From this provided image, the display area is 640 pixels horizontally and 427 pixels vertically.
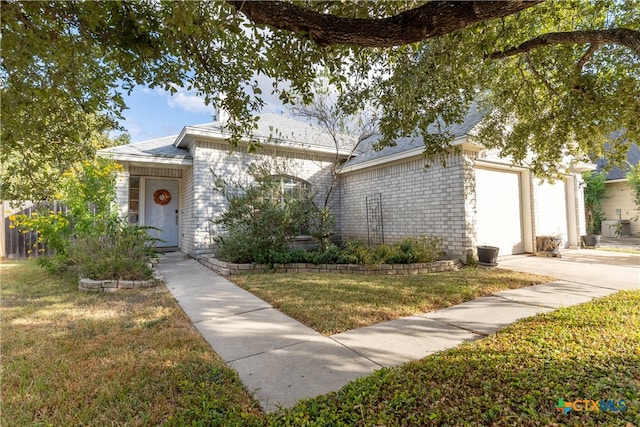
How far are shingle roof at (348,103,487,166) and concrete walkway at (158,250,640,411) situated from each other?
138 inches

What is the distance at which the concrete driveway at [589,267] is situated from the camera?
18.7 feet

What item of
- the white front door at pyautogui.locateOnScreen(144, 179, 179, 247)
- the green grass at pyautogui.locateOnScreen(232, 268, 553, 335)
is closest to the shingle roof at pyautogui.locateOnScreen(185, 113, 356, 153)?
the white front door at pyautogui.locateOnScreen(144, 179, 179, 247)

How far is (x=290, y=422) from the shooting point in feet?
6.03

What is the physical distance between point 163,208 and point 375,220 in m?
7.91

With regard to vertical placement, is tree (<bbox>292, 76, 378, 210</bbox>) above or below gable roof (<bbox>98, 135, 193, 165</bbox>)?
above

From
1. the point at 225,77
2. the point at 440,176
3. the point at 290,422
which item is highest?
the point at 225,77

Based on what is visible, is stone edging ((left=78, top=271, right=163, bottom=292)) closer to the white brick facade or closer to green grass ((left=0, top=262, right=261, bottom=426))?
green grass ((left=0, top=262, right=261, bottom=426))

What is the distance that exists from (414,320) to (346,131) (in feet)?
19.5

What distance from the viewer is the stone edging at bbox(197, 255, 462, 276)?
671 centimetres

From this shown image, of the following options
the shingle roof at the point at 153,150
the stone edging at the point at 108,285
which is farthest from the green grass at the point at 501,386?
the shingle roof at the point at 153,150

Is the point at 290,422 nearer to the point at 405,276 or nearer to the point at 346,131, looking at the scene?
the point at 405,276

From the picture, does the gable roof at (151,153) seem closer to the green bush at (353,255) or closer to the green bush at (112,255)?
the green bush at (112,255)

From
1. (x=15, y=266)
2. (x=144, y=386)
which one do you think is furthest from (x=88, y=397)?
(x=15, y=266)

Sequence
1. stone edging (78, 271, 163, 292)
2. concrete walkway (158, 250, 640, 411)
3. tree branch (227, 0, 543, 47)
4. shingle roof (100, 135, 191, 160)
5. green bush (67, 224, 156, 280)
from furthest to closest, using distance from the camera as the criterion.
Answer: shingle roof (100, 135, 191, 160) < green bush (67, 224, 156, 280) < stone edging (78, 271, 163, 292) < concrete walkway (158, 250, 640, 411) < tree branch (227, 0, 543, 47)
